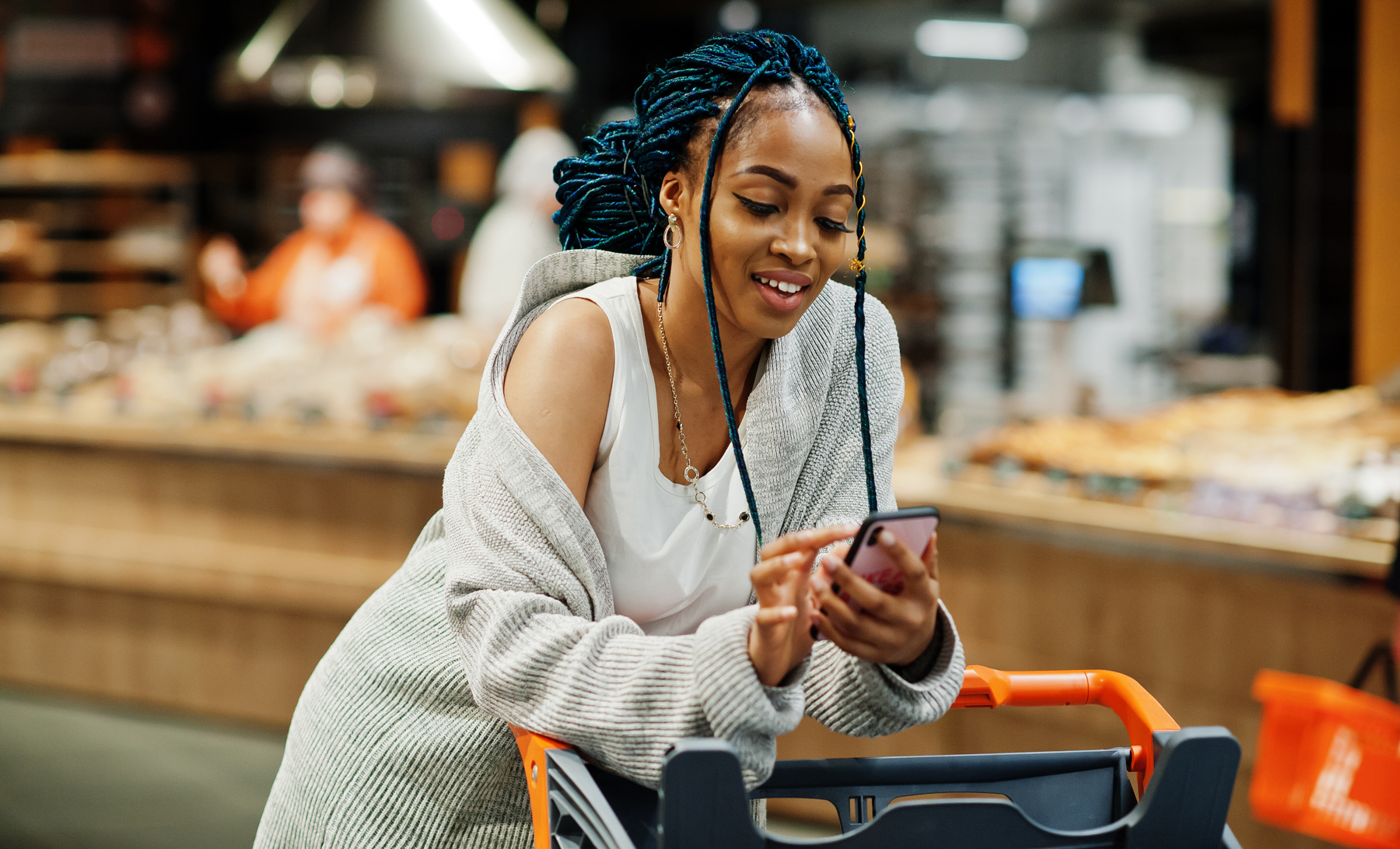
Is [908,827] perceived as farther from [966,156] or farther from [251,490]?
[966,156]

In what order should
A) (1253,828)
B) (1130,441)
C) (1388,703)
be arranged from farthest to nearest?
(1130,441), (1253,828), (1388,703)

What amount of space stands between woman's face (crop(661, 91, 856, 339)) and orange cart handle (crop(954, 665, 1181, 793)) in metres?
0.41

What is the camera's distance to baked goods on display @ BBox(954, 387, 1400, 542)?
2.65m

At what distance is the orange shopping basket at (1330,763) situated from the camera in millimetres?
2057

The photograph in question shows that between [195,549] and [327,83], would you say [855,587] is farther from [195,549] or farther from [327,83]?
[327,83]

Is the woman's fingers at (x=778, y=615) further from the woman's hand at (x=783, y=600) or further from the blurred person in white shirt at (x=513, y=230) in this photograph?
the blurred person in white shirt at (x=513, y=230)

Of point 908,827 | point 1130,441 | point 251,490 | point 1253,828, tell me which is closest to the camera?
point 908,827

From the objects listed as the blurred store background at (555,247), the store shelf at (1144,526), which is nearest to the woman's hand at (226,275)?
the blurred store background at (555,247)

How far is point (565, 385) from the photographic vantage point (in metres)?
1.09

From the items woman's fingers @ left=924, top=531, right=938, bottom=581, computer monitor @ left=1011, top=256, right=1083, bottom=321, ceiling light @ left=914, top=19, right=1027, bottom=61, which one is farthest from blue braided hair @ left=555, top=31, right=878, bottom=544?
ceiling light @ left=914, top=19, right=1027, bottom=61

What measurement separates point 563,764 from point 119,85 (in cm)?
1005

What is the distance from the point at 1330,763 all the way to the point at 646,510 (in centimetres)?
165

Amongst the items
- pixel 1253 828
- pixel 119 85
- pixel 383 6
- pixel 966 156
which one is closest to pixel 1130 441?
pixel 1253 828

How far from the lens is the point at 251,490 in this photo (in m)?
3.81
